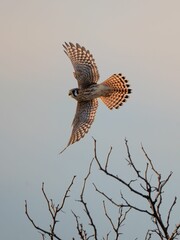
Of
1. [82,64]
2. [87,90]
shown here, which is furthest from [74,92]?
[82,64]

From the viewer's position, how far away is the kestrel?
1312 centimetres

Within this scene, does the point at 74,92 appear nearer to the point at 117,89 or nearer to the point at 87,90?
the point at 87,90

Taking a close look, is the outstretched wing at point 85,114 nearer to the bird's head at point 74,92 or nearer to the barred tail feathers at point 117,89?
the bird's head at point 74,92

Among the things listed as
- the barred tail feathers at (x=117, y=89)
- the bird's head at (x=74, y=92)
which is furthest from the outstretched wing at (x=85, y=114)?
the barred tail feathers at (x=117, y=89)

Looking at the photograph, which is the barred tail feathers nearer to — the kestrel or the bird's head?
the kestrel

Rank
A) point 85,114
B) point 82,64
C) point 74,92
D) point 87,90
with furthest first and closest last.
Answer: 1. point 82,64
2. point 85,114
3. point 74,92
4. point 87,90

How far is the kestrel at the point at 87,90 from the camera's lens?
1312cm

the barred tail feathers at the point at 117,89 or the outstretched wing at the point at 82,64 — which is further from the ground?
the outstretched wing at the point at 82,64

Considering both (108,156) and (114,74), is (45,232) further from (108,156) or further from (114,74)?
(114,74)

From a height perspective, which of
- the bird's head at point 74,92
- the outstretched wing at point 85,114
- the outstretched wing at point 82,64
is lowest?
the outstretched wing at point 85,114

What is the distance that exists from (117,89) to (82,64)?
1.61 meters

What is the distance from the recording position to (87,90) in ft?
44.5

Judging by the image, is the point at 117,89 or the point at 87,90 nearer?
the point at 117,89

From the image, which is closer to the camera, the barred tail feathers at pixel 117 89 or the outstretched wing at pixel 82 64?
the barred tail feathers at pixel 117 89
